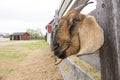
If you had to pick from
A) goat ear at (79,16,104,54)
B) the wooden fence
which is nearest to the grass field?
→ the wooden fence

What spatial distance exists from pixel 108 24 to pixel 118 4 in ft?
0.49

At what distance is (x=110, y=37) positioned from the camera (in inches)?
55.8

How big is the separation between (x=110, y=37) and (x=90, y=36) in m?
0.17

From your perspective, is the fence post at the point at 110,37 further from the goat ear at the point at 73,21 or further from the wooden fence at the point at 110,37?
the goat ear at the point at 73,21

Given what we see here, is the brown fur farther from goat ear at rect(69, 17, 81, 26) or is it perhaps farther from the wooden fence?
the wooden fence

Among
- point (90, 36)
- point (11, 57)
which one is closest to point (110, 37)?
point (90, 36)

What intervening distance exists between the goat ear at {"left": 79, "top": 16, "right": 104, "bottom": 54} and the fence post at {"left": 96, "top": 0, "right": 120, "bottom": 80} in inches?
4.1

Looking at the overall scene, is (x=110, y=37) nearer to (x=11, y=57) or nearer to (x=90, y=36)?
(x=90, y=36)

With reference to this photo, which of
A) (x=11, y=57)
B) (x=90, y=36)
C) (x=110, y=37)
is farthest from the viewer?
(x=11, y=57)

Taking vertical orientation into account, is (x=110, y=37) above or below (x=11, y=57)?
above

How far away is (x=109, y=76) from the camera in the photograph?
1.47 meters

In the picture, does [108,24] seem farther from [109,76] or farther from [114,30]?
[109,76]

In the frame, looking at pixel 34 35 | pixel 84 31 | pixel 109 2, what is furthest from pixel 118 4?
pixel 34 35

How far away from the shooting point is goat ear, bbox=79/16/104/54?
1.27 meters
